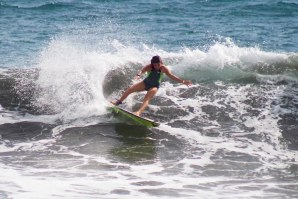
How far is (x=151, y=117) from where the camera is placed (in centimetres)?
1165

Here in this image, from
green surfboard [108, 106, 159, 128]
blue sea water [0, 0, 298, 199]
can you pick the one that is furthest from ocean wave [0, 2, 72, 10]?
green surfboard [108, 106, 159, 128]

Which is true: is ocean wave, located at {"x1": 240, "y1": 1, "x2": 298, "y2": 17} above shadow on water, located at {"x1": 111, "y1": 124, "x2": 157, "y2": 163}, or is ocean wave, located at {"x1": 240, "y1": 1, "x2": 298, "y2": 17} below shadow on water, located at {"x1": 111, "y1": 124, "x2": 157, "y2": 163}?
above

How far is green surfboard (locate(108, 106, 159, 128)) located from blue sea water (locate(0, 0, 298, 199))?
0.14 metres

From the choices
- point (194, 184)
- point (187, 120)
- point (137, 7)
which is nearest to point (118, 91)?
point (187, 120)

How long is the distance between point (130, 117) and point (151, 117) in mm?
786

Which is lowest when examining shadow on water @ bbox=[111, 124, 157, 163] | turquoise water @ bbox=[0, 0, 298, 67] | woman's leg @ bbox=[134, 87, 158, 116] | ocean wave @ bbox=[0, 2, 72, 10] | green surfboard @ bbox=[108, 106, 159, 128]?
shadow on water @ bbox=[111, 124, 157, 163]

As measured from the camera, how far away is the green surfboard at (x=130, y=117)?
10734mm

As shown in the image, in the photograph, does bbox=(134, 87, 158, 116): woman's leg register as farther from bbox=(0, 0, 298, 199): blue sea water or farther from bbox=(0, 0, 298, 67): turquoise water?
bbox=(0, 0, 298, 67): turquoise water

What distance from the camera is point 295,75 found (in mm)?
13938

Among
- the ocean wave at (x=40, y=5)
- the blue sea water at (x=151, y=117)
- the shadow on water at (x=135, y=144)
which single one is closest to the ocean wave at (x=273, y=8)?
the blue sea water at (x=151, y=117)

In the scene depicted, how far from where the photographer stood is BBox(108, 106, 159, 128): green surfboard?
10734 millimetres

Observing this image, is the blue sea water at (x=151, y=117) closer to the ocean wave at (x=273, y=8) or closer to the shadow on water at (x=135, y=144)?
the shadow on water at (x=135, y=144)

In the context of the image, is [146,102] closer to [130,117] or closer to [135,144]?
[130,117]

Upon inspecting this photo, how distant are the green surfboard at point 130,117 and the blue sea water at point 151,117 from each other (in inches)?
5.7
